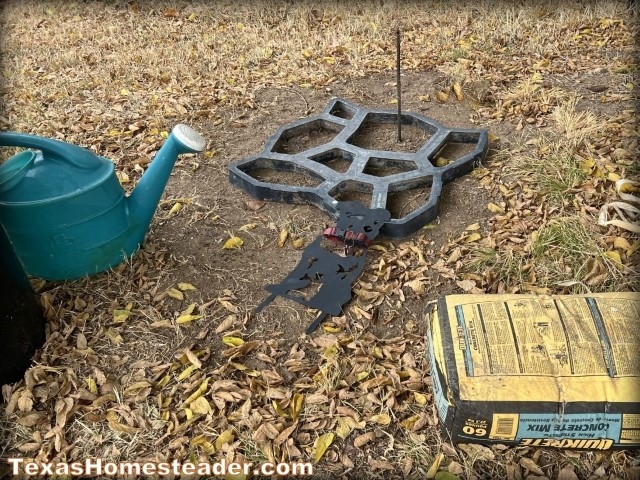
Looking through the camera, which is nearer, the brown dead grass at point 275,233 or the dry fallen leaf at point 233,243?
the brown dead grass at point 275,233

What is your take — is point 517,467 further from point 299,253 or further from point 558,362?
point 299,253

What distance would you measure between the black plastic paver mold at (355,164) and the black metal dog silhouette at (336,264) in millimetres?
98

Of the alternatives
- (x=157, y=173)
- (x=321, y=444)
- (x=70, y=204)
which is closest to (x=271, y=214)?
(x=157, y=173)

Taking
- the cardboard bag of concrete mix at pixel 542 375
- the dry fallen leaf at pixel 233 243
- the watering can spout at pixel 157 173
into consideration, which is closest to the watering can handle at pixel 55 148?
the watering can spout at pixel 157 173

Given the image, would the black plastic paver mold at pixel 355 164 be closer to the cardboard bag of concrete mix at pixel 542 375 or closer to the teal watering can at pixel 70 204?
the teal watering can at pixel 70 204

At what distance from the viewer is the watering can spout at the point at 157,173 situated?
253 cm

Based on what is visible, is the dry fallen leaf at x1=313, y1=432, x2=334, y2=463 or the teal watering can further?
the teal watering can

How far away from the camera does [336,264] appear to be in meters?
2.80

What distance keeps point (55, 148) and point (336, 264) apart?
4.48 ft

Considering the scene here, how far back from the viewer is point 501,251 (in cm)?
279

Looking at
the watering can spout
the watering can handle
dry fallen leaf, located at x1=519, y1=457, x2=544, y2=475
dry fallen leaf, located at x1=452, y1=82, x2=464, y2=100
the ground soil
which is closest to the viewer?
dry fallen leaf, located at x1=519, y1=457, x2=544, y2=475

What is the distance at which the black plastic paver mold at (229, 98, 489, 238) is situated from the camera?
3.21 meters

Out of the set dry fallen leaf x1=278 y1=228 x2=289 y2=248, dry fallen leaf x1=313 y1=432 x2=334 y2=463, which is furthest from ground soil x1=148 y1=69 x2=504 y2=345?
dry fallen leaf x1=313 y1=432 x2=334 y2=463

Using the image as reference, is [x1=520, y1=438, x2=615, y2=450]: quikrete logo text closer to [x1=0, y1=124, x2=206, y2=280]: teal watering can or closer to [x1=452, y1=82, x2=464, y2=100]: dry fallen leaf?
[x1=0, y1=124, x2=206, y2=280]: teal watering can
